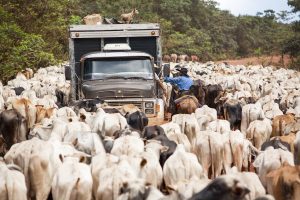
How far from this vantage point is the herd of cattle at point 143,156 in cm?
717

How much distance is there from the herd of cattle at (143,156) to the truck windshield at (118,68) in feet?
3.09

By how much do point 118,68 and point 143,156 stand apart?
5914 mm

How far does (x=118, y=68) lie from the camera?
558 inches

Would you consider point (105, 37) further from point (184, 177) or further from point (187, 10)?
point (187, 10)

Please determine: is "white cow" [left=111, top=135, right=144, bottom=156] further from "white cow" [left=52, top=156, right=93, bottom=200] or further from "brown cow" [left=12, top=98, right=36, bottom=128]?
"brown cow" [left=12, top=98, right=36, bottom=128]

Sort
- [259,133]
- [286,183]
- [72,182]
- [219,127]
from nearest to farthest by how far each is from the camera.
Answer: [286,183] < [72,182] < [219,127] < [259,133]

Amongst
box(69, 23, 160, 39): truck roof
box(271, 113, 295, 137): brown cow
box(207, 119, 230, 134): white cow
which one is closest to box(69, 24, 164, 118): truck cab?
box(69, 23, 160, 39): truck roof

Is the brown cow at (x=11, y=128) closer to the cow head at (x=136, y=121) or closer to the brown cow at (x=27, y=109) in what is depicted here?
the brown cow at (x=27, y=109)

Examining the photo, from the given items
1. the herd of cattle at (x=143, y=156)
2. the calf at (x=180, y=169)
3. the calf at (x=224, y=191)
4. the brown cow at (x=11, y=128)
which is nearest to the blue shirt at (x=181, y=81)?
the herd of cattle at (x=143, y=156)

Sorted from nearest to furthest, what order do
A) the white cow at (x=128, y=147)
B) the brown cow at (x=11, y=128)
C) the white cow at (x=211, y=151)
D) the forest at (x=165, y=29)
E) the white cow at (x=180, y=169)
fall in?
the white cow at (x=180, y=169) → the white cow at (x=128, y=147) → the white cow at (x=211, y=151) → the brown cow at (x=11, y=128) → the forest at (x=165, y=29)

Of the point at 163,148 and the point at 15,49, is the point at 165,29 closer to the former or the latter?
the point at 15,49

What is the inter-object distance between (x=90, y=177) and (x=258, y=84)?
55.6 feet

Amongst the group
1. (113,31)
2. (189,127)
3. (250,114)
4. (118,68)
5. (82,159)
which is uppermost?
(113,31)

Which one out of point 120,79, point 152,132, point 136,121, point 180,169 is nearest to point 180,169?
point 180,169
